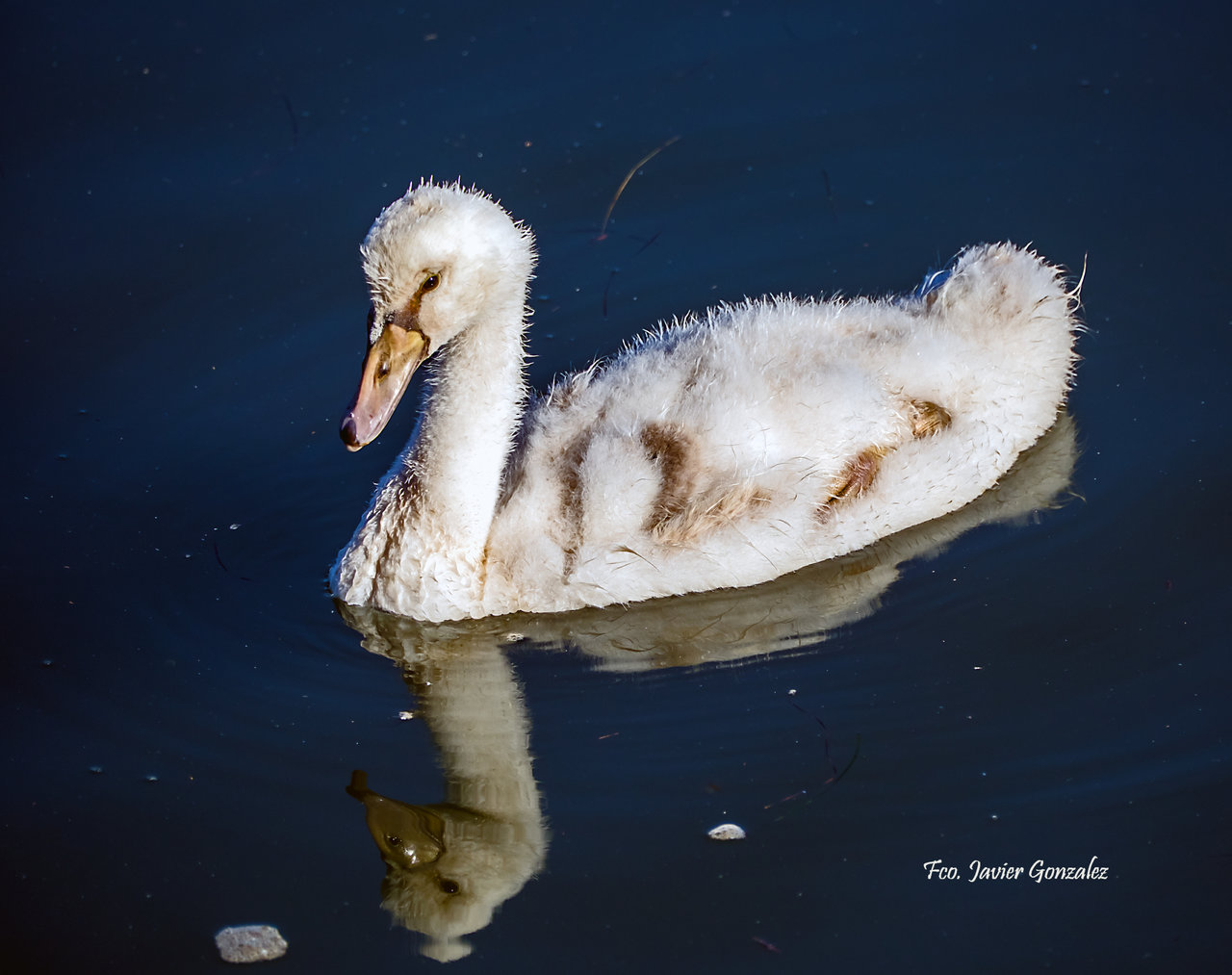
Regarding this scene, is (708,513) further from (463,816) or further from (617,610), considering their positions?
(463,816)

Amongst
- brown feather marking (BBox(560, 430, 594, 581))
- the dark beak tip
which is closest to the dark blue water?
brown feather marking (BBox(560, 430, 594, 581))

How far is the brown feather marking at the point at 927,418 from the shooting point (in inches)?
243

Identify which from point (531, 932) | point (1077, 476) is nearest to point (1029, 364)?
point (1077, 476)

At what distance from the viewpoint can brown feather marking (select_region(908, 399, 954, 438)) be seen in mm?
6164

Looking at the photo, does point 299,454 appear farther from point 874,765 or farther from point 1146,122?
point 1146,122

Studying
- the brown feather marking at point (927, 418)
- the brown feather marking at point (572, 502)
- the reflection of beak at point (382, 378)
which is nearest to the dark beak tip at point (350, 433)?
the reflection of beak at point (382, 378)

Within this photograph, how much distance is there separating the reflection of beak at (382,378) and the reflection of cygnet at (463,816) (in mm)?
915

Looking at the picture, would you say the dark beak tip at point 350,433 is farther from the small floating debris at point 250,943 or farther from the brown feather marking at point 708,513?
the small floating debris at point 250,943

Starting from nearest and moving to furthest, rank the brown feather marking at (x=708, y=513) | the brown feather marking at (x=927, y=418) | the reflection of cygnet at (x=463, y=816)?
the reflection of cygnet at (x=463, y=816), the brown feather marking at (x=708, y=513), the brown feather marking at (x=927, y=418)

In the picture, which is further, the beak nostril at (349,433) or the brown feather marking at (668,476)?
the brown feather marking at (668,476)

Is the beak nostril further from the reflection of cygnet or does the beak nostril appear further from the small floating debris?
the small floating debris

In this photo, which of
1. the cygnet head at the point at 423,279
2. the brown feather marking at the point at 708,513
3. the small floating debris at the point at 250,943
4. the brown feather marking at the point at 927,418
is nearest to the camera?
the small floating debris at the point at 250,943

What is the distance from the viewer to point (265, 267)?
8.02m

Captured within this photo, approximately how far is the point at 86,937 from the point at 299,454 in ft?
8.80
